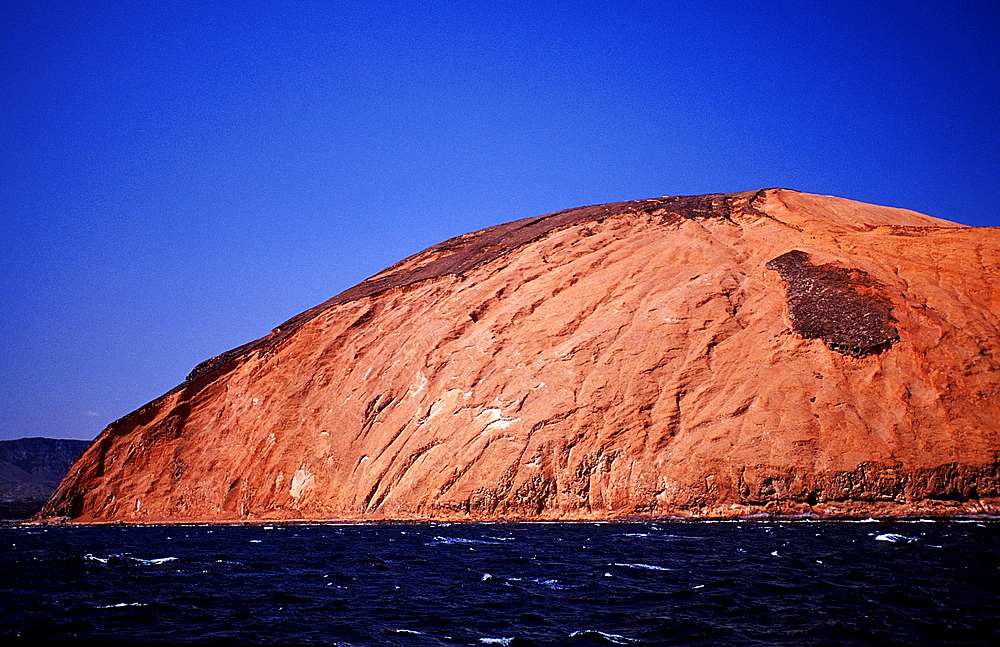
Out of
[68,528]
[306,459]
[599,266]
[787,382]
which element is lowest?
[68,528]

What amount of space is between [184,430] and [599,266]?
84.7ft

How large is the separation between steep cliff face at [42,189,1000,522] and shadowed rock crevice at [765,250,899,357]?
0.10 m

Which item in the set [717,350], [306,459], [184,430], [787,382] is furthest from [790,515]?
[184,430]

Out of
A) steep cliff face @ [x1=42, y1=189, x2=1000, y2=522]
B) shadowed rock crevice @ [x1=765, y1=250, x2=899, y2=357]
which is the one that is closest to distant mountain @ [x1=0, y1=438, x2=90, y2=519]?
steep cliff face @ [x1=42, y1=189, x2=1000, y2=522]

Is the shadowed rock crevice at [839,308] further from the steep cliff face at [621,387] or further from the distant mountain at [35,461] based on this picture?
the distant mountain at [35,461]

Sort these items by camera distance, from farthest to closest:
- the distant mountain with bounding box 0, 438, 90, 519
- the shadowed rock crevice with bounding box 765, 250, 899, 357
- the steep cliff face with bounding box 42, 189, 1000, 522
Answer: the distant mountain with bounding box 0, 438, 90, 519
the shadowed rock crevice with bounding box 765, 250, 899, 357
the steep cliff face with bounding box 42, 189, 1000, 522

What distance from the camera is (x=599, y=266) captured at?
46.3 m

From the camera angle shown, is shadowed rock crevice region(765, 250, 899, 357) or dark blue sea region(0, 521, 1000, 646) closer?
dark blue sea region(0, 521, 1000, 646)

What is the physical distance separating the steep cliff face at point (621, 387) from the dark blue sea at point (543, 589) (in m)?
5.49

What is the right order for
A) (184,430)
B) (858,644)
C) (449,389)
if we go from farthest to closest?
(184,430), (449,389), (858,644)

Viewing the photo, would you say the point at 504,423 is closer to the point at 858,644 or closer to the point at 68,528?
the point at 68,528

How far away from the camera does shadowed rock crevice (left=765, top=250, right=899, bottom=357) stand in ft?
119

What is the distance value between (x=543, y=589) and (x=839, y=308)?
26702mm

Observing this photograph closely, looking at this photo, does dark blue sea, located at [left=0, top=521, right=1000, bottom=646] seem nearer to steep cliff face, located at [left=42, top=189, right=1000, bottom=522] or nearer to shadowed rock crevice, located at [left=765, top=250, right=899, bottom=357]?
steep cliff face, located at [left=42, top=189, right=1000, bottom=522]
